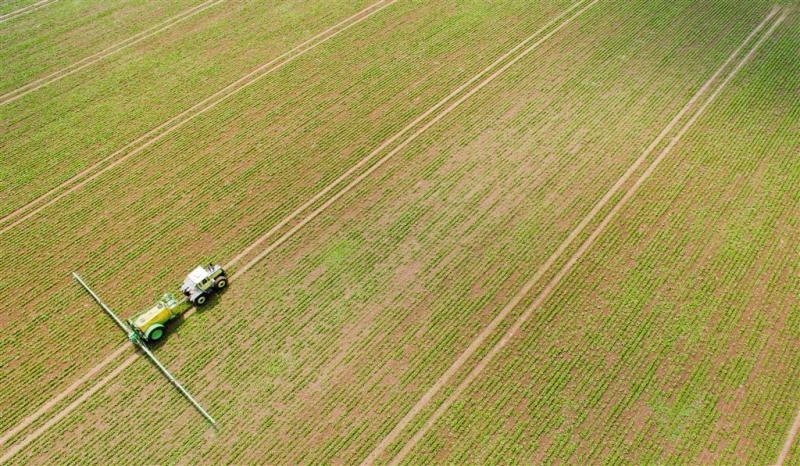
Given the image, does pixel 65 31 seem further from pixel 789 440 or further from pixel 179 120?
pixel 789 440

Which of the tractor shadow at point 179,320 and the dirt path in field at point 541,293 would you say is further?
the tractor shadow at point 179,320

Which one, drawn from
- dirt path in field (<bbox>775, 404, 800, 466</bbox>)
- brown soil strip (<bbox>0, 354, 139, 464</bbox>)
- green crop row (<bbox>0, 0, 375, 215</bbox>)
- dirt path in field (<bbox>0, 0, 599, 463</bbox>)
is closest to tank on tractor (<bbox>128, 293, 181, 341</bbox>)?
dirt path in field (<bbox>0, 0, 599, 463</bbox>)

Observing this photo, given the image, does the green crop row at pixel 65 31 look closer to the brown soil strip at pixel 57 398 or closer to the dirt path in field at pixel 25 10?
the dirt path in field at pixel 25 10

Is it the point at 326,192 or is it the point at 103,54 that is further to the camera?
the point at 103,54

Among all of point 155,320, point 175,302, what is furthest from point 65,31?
point 155,320


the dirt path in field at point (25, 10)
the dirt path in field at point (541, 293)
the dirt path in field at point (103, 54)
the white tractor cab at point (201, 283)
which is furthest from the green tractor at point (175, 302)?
the dirt path in field at point (25, 10)
